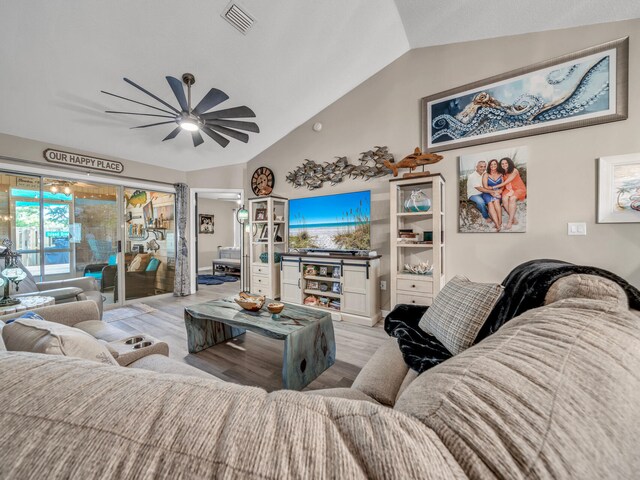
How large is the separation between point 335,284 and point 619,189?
119 inches

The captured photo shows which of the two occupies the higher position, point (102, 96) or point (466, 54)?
point (466, 54)

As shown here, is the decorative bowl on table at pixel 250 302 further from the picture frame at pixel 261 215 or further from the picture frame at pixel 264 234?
the picture frame at pixel 261 215

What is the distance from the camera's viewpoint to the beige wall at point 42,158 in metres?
3.12

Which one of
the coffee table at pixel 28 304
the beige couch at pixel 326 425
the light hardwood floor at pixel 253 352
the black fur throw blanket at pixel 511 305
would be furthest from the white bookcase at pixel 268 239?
the beige couch at pixel 326 425

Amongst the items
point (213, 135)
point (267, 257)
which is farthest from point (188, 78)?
point (267, 257)

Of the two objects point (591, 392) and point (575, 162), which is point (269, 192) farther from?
point (591, 392)

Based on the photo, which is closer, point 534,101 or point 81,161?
point 534,101

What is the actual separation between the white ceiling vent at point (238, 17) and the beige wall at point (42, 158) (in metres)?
3.05

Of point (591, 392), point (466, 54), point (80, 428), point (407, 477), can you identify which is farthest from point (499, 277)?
point (80, 428)

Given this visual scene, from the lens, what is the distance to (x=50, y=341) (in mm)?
834

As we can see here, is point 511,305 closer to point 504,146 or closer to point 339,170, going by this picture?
point 504,146

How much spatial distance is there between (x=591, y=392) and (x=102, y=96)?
14.1 feet

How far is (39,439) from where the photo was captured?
1.08 feet

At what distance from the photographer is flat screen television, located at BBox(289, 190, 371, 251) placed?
3.52m
